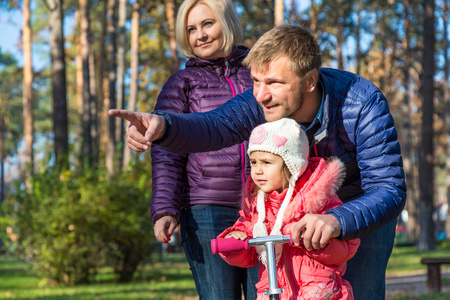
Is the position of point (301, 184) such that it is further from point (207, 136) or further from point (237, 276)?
point (237, 276)

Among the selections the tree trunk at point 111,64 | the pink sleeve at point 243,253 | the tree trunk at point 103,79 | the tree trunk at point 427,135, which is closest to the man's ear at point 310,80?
the pink sleeve at point 243,253

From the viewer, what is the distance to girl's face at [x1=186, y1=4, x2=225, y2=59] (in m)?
3.64

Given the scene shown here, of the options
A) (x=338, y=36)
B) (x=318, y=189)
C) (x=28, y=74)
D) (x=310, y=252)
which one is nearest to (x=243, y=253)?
(x=310, y=252)

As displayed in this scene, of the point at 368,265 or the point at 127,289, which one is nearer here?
the point at 368,265

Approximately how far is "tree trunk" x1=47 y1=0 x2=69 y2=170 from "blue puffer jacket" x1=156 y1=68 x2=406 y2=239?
1094 centimetres

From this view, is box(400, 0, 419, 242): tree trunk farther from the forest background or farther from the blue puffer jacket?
the blue puffer jacket

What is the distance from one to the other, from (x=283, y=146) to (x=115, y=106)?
2553 centimetres

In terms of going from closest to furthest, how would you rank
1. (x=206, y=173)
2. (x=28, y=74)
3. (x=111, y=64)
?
(x=206, y=173), (x=111, y=64), (x=28, y=74)

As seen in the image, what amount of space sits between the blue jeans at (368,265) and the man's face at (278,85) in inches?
31.0

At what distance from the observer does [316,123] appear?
2713 mm

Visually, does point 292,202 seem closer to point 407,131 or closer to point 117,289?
point 117,289

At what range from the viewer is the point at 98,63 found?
126 ft

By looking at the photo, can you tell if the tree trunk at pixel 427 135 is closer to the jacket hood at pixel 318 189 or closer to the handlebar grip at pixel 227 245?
the jacket hood at pixel 318 189

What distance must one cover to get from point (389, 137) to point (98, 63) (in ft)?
121
